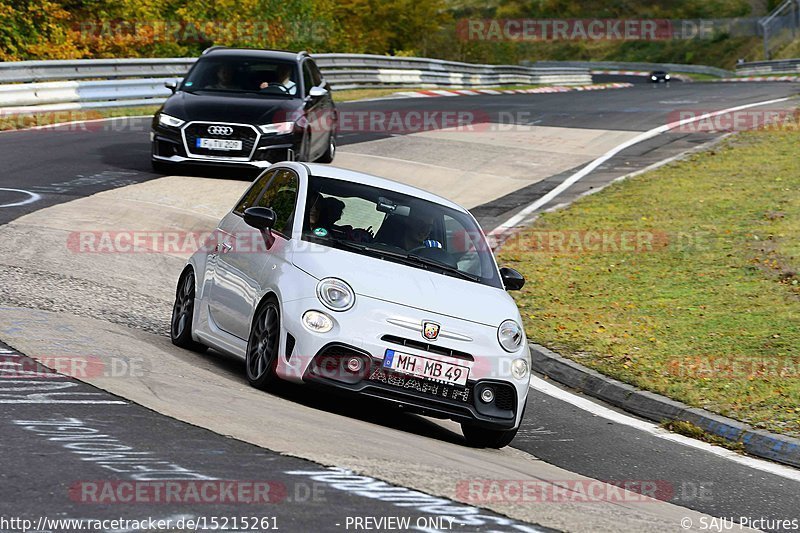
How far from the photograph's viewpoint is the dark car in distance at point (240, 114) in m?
17.7

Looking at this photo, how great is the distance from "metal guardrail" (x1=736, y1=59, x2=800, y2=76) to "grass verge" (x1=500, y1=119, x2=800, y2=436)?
168 feet

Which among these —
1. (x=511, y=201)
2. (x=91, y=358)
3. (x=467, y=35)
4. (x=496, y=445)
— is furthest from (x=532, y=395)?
(x=467, y=35)

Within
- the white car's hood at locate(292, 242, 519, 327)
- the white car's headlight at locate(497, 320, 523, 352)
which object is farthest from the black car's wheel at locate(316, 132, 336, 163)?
the white car's headlight at locate(497, 320, 523, 352)

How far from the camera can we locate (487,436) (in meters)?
8.22

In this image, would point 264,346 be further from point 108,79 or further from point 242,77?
point 108,79

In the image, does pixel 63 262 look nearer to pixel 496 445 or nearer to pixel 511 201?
pixel 496 445

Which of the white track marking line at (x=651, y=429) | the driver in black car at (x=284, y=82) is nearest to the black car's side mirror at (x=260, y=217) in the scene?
the white track marking line at (x=651, y=429)

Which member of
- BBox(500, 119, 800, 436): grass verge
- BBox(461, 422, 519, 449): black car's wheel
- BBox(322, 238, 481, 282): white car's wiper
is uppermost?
BBox(322, 238, 481, 282): white car's wiper

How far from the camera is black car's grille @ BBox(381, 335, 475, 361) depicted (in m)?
7.79

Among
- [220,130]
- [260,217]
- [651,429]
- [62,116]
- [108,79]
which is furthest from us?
[108,79]

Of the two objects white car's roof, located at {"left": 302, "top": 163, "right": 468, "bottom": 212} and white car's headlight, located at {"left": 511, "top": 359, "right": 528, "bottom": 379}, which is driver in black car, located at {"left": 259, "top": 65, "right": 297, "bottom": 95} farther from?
white car's headlight, located at {"left": 511, "top": 359, "right": 528, "bottom": 379}

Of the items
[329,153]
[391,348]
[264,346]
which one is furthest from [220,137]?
[391,348]

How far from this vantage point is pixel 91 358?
26.3 feet

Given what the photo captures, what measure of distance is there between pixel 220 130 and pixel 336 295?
1023cm
